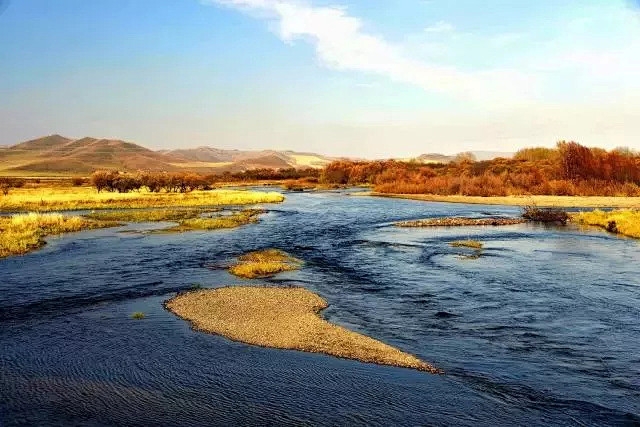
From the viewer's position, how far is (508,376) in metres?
12.5

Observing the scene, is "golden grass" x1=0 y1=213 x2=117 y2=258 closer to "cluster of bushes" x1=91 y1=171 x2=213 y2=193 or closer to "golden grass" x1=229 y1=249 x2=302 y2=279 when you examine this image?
"golden grass" x1=229 y1=249 x2=302 y2=279

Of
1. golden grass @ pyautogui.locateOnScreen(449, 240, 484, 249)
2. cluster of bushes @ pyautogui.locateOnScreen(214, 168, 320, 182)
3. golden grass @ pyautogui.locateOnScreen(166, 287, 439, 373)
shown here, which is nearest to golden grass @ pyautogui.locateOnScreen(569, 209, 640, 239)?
golden grass @ pyautogui.locateOnScreen(449, 240, 484, 249)

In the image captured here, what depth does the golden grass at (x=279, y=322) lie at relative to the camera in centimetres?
1418

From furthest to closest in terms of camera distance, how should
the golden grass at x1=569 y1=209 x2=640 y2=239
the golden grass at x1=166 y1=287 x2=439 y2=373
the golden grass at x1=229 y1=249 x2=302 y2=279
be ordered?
the golden grass at x1=569 y1=209 x2=640 y2=239, the golden grass at x1=229 y1=249 x2=302 y2=279, the golden grass at x1=166 y1=287 x2=439 y2=373

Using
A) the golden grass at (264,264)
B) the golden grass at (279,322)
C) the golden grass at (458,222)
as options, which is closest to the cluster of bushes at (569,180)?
the golden grass at (458,222)

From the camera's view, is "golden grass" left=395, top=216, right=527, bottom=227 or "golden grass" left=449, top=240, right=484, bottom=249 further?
"golden grass" left=395, top=216, right=527, bottom=227

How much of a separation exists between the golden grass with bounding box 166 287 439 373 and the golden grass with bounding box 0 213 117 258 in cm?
1845

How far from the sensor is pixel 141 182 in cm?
9162

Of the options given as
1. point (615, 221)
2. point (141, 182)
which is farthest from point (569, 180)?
point (141, 182)

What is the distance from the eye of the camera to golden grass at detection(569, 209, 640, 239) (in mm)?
38875

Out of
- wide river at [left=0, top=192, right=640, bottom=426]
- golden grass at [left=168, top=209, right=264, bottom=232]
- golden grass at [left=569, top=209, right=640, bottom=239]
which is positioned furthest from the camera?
golden grass at [left=168, top=209, right=264, bottom=232]

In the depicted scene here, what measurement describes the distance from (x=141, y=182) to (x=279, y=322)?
8105 centimetres

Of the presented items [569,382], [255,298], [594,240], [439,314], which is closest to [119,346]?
[255,298]

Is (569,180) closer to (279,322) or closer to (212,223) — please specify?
(212,223)
